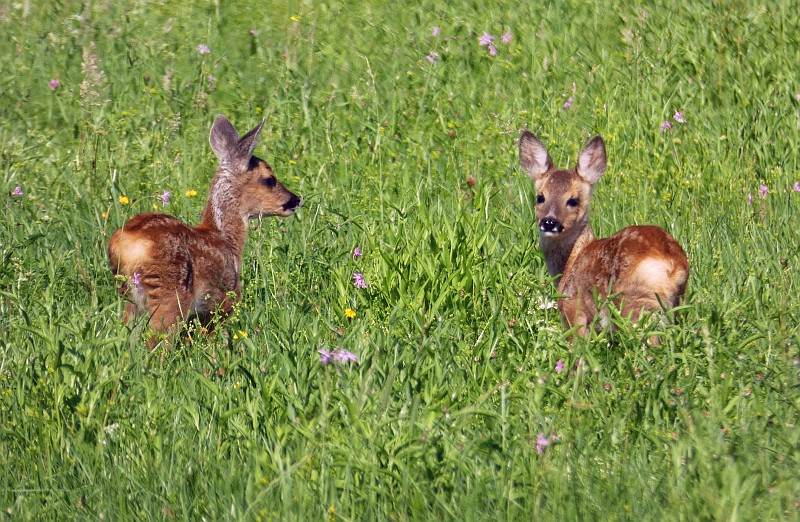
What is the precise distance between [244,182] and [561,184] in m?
1.96

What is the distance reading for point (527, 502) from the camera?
3.74 meters

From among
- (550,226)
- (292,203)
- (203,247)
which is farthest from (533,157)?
(203,247)

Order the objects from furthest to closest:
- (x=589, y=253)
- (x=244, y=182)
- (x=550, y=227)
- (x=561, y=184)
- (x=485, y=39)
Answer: (x=485, y=39), (x=244, y=182), (x=561, y=184), (x=550, y=227), (x=589, y=253)

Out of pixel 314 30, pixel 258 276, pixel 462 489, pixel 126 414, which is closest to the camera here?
pixel 462 489

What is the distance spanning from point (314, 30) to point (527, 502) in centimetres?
747

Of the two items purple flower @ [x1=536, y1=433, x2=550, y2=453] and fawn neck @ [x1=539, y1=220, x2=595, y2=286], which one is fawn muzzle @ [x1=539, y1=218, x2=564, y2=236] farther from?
purple flower @ [x1=536, y1=433, x2=550, y2=453]

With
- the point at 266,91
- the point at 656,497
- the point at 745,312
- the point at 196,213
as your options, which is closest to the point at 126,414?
the point at 656,497

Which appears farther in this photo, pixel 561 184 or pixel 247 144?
pixel 247 144

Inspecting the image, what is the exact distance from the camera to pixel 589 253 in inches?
257

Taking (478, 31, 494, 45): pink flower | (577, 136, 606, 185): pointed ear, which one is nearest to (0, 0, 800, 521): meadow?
(478, 31, 494, 45): pink flower

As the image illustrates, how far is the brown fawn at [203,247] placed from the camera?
6.15 m

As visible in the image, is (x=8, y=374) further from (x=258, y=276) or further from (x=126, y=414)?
(x=258, y=276)

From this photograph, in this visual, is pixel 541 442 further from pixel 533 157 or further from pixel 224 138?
pixel 224 138

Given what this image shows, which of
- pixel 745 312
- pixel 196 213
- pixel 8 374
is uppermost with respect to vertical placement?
pixel 745 312
